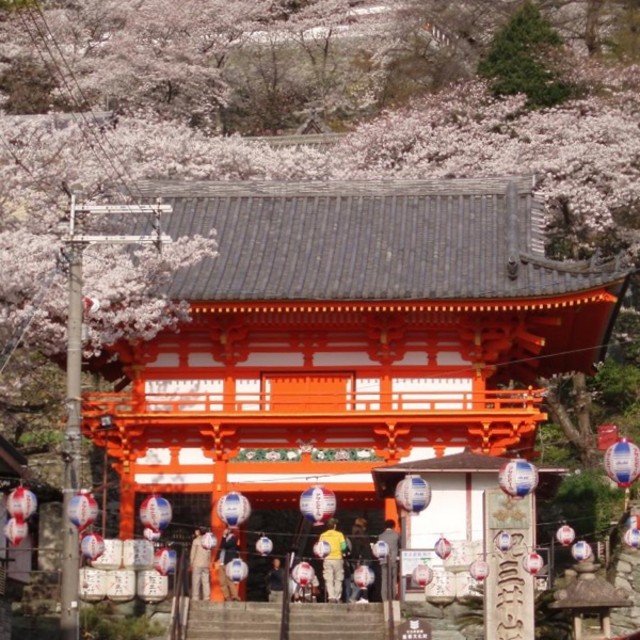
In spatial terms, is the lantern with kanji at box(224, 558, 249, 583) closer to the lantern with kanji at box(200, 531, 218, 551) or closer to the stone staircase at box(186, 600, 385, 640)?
the stone staircase at box(186, 600, 385, 640)

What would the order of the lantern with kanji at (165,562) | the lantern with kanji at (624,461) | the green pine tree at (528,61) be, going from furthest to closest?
the green pine tree at (528,61) < the lantern with kanji at (165,562) < the lantern with kanji at (624,461)

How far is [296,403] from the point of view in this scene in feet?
110

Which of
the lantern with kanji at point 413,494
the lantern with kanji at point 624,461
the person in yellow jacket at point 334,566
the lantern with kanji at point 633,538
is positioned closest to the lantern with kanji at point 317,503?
the lantern with kanji at point 413,494

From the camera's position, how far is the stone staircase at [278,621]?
90.4ft

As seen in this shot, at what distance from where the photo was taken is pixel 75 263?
25.0m

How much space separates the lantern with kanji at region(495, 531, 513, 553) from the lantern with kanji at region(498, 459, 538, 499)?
3.46 ft

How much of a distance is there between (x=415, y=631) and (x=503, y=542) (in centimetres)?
186

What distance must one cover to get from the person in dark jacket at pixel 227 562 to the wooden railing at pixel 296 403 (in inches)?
125

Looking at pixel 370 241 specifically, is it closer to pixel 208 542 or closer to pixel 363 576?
pixel 208 542

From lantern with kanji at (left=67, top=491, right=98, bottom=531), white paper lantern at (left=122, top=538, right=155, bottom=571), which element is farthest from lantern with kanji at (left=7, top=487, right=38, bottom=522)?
white paper lantern at (left=122, top=538, right=155, bottom=571)

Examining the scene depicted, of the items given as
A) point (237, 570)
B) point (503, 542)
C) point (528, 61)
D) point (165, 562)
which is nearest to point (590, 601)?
point (503, 542)

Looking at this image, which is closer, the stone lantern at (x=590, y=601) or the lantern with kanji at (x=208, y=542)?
the stone lantern at (x=590, y=601)

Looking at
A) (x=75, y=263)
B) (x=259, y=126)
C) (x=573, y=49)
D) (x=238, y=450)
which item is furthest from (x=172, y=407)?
(x=259, y=126)

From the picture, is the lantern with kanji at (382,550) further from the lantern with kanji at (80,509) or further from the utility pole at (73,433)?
the lantern with kanji at (80,509)
